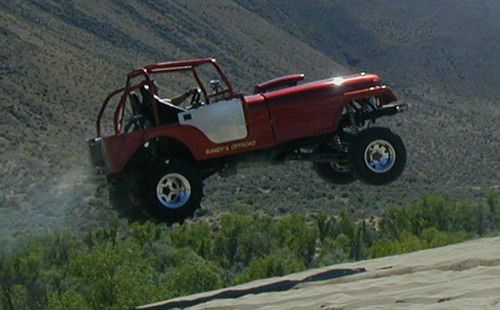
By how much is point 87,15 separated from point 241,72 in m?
9.01

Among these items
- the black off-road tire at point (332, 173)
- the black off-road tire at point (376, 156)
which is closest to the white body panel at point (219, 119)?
the black off-road tire at point (376, 156)

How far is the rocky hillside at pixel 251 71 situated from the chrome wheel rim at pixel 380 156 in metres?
2.90

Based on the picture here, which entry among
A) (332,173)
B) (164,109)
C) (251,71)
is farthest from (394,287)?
(251,71)

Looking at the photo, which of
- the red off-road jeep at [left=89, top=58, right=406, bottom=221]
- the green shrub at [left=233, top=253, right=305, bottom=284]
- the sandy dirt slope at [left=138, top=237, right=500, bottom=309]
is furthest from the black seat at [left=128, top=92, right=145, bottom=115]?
the green shrub at [left=233, top=253, right=305, bottom=284]

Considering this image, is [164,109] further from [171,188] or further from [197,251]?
[197,251]

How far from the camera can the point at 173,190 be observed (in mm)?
12180

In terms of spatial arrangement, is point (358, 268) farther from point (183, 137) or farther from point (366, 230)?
point (366, 230)

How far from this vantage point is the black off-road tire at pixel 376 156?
12836mm

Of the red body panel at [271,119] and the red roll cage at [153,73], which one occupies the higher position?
the red roll cage at [153,73]

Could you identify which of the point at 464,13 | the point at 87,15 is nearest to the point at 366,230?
the point at 87,15

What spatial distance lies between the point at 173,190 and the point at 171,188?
0.04 m

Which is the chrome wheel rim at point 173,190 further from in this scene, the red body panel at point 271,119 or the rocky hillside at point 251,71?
the rocky hillside at point 251,71

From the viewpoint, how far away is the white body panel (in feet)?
40.3

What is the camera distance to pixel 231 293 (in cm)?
1283
